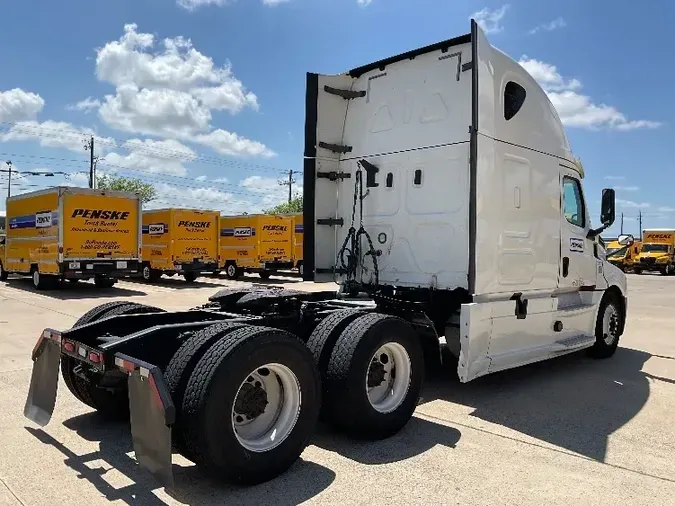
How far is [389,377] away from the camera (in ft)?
16.0

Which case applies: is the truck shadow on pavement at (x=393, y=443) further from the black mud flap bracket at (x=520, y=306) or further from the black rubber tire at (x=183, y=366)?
the black mud flap bracket at (x=520, y=306)

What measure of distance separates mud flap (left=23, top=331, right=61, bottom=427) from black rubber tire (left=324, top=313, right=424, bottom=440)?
80.5 inches

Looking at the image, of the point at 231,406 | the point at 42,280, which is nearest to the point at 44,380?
the point at 231,406

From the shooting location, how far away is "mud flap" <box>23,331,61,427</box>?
167 inches

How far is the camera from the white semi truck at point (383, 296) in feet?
11.9

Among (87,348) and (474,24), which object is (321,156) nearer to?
(474,24)

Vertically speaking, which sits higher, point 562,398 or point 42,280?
point 42,280

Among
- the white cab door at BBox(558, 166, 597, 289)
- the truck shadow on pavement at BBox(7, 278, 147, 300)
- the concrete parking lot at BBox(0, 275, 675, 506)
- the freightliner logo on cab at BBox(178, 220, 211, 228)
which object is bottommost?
the concrete parking lot at BBox(0, 275, 675, 506)

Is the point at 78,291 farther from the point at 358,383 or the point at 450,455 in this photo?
the point at 450,455

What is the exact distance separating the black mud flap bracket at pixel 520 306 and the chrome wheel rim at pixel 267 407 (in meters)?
2.92

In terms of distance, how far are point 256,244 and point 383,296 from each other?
18.9m

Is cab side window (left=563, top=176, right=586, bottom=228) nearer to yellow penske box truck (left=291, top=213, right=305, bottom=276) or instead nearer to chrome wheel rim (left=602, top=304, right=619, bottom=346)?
chrome wheel rim (left=602, top=304, right=619, bottom=346)

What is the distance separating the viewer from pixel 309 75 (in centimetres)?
657

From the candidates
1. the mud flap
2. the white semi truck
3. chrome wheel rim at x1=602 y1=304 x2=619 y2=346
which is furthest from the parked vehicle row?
chrome wheel rim at x1=602 y1=304 x2=619 y2=346
